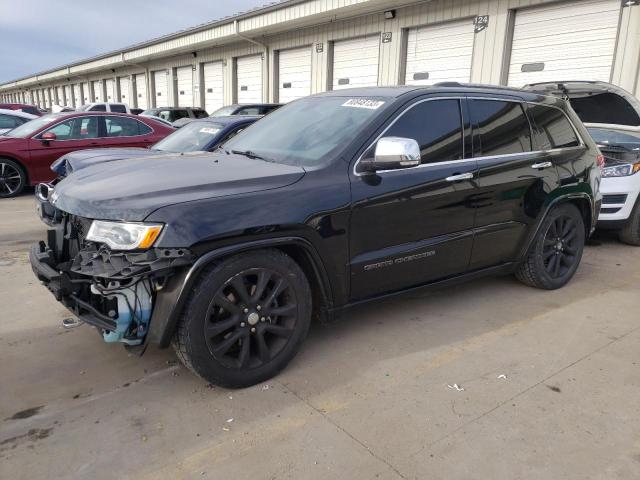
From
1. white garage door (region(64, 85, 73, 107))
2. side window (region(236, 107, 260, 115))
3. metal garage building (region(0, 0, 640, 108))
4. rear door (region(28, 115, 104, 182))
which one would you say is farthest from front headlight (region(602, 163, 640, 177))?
white garage door (region(64, 85, 73, 107))

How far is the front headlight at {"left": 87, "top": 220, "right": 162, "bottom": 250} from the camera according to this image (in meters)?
2.45

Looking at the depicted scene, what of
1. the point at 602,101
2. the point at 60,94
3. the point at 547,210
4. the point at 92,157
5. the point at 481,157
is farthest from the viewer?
the point at 60,94

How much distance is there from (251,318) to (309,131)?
141cm

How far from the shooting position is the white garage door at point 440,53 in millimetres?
12289

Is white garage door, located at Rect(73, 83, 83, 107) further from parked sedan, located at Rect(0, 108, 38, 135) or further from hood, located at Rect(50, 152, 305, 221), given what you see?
hood, located at Rect(50, 152, 305, 221)

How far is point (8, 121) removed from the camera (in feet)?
42.5

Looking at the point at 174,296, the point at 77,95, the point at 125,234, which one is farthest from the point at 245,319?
the point at 77,95

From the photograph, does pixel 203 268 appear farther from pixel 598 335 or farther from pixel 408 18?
pixel 408 18

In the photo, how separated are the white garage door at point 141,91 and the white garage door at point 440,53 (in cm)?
1963

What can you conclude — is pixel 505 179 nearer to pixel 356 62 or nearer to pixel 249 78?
pixel 356 62

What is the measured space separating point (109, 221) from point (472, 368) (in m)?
2.28

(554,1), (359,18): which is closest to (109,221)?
(554,1)

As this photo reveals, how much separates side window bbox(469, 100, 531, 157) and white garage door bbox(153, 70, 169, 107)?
2492 centimetres

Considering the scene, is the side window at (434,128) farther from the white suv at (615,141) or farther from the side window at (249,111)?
the side window at (249,111)
